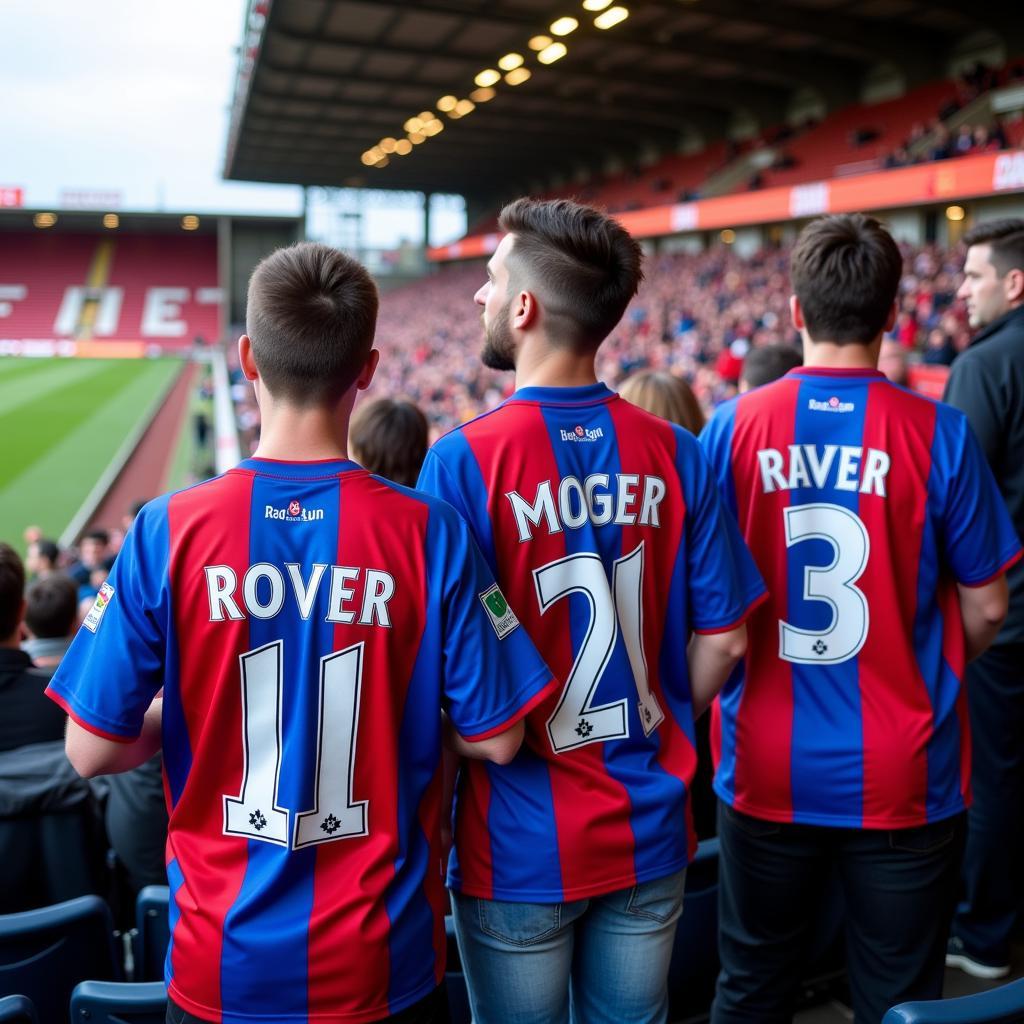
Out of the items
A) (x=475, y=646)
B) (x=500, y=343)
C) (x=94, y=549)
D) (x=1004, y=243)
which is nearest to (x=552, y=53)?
(x=94, y=549)

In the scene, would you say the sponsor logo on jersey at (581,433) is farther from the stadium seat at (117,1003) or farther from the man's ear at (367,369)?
the stadium seat at (117,1003)

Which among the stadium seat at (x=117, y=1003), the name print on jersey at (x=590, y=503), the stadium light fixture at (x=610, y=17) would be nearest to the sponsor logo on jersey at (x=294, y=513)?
the name print on jersey at (x=590, y=503)

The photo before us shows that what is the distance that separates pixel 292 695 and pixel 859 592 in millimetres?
1232

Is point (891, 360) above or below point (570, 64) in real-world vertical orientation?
below

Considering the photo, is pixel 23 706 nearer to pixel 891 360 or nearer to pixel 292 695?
pixel 292 695

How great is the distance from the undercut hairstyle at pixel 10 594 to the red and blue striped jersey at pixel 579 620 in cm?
→ 191

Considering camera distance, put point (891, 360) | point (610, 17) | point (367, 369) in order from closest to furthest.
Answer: point (367, 369) < point (891, 360) < point (610, 17)

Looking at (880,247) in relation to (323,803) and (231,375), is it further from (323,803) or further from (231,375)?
(231,375)

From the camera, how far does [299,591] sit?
1468mm

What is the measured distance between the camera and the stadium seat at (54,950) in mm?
2047

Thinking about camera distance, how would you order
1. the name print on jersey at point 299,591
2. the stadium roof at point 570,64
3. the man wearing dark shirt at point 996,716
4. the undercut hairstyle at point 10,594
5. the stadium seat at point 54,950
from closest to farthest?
the name print on jersey at point 299,591 → the stadium seat at point 54,950 → the man wearing dark shirt at point 996,716 → the undercut hairstyle at point 10,594 → the stadium roof at point 570,64

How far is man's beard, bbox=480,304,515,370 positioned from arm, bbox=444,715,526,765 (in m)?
0.65

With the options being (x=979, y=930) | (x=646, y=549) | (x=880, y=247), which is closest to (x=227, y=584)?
(x=646, y=549)

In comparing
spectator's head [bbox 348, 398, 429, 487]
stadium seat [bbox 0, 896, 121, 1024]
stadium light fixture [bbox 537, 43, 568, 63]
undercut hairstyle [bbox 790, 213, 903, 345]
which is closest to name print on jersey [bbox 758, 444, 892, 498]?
undercut hairstyle [bbox 790, 213, 903, 345]
